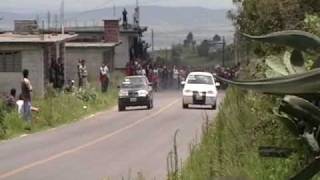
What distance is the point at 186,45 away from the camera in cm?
12225

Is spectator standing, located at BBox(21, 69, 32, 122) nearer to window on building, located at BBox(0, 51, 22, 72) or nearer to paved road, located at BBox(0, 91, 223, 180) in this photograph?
paved road, located at BBox(0, 91, 223, 180)

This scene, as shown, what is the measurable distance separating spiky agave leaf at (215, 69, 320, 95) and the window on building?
125 ft

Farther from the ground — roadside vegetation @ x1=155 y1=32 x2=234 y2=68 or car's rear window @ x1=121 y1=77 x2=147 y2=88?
car's rear window @ x1=121 y1=77 x2=147 y2=88

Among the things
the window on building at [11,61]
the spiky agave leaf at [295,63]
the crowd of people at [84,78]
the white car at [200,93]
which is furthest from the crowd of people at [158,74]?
the spiky agave leaf at [295,63]

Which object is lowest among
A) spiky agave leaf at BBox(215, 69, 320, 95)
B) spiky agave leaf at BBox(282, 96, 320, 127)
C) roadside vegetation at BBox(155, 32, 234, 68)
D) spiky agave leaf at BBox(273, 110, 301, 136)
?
roadside vegetation at BBox(155, 32, 234, 68)

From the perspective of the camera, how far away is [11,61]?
40.6 meters

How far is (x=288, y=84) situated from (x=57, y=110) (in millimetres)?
30254

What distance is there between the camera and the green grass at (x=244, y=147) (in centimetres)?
905

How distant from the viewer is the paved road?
1661 centimetres

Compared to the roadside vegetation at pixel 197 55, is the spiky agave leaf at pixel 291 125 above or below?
above

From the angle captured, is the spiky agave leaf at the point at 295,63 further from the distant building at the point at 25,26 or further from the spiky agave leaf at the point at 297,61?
the distant building at the point at 25,26

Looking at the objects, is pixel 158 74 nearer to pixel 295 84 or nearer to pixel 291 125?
pixel 291 125

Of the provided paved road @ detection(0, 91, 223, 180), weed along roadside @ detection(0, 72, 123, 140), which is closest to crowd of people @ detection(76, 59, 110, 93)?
weed along roadside @ detection(0, 72, 123, 140)

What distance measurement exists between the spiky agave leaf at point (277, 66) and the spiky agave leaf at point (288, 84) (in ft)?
0.81
